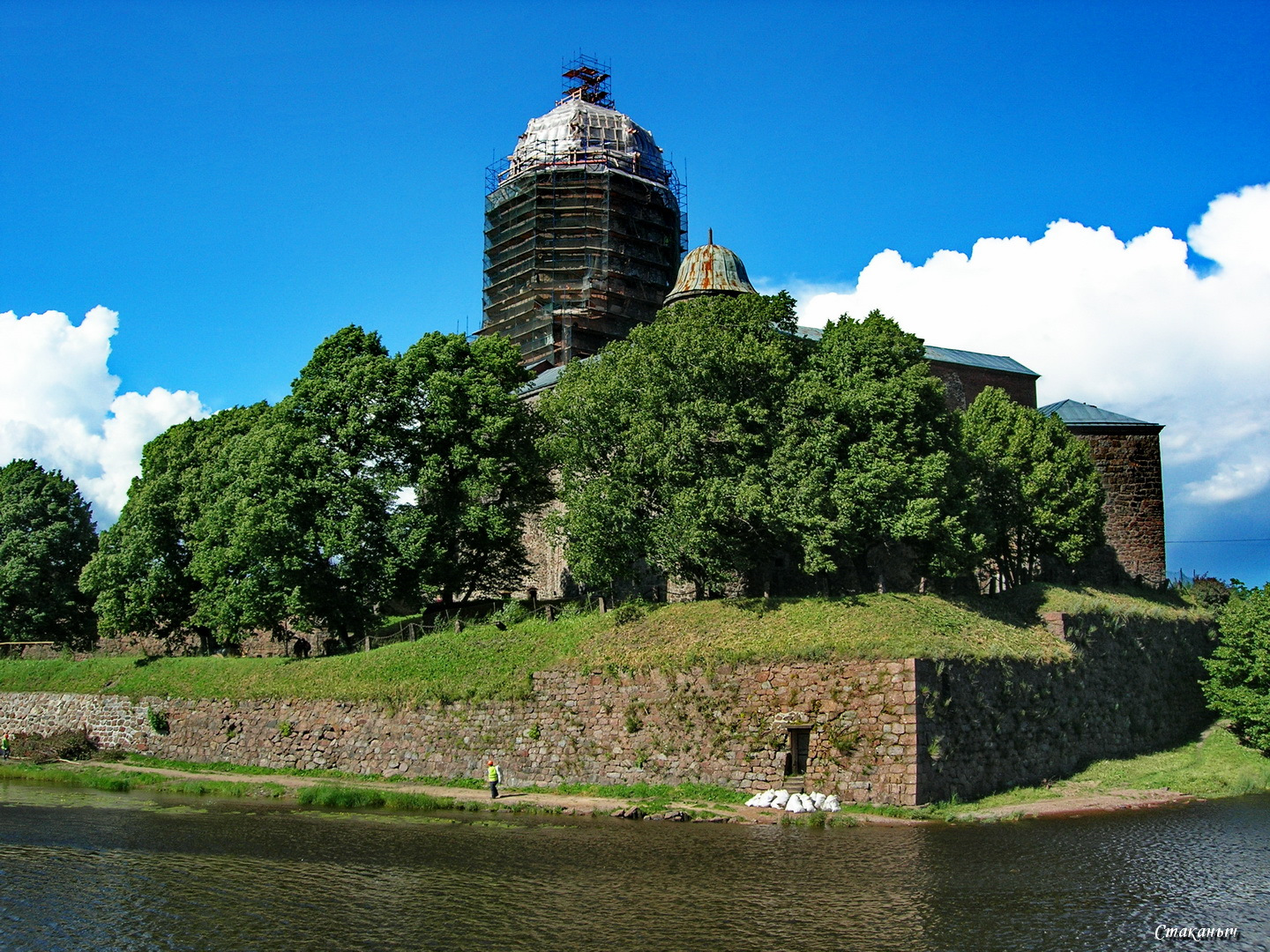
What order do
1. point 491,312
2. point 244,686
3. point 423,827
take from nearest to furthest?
point 423,827 < point 244,686 < point 491,312

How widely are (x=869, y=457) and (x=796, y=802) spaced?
10559mm

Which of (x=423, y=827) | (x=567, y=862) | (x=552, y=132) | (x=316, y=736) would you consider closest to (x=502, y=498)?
(x=316, y=736)

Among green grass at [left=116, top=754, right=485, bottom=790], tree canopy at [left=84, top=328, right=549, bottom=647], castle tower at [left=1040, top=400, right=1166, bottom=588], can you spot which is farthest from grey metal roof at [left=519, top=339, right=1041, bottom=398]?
green grass at [left=116, top=754, right=485, bottom=790]

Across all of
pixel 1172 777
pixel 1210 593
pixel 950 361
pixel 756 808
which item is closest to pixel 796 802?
pixel 756 808

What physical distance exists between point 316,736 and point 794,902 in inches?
811

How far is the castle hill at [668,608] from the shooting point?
84.4 ft

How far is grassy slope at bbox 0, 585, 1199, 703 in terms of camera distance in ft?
87.1

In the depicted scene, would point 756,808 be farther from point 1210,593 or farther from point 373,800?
point 1210,593

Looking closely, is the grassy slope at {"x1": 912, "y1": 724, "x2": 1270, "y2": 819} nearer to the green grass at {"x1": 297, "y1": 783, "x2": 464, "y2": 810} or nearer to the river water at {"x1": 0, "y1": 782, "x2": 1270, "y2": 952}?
the river water at {"x1": 0, "y1": 782, "x2": 1270, "y2": 952}

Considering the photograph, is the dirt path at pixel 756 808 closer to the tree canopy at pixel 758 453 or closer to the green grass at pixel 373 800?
the green grass at pixel 373 800

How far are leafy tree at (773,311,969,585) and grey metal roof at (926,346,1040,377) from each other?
62.6 ft

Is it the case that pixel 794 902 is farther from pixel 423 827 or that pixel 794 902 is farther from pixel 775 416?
pixel 775 416

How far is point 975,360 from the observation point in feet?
177

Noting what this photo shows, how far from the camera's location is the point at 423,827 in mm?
23125
